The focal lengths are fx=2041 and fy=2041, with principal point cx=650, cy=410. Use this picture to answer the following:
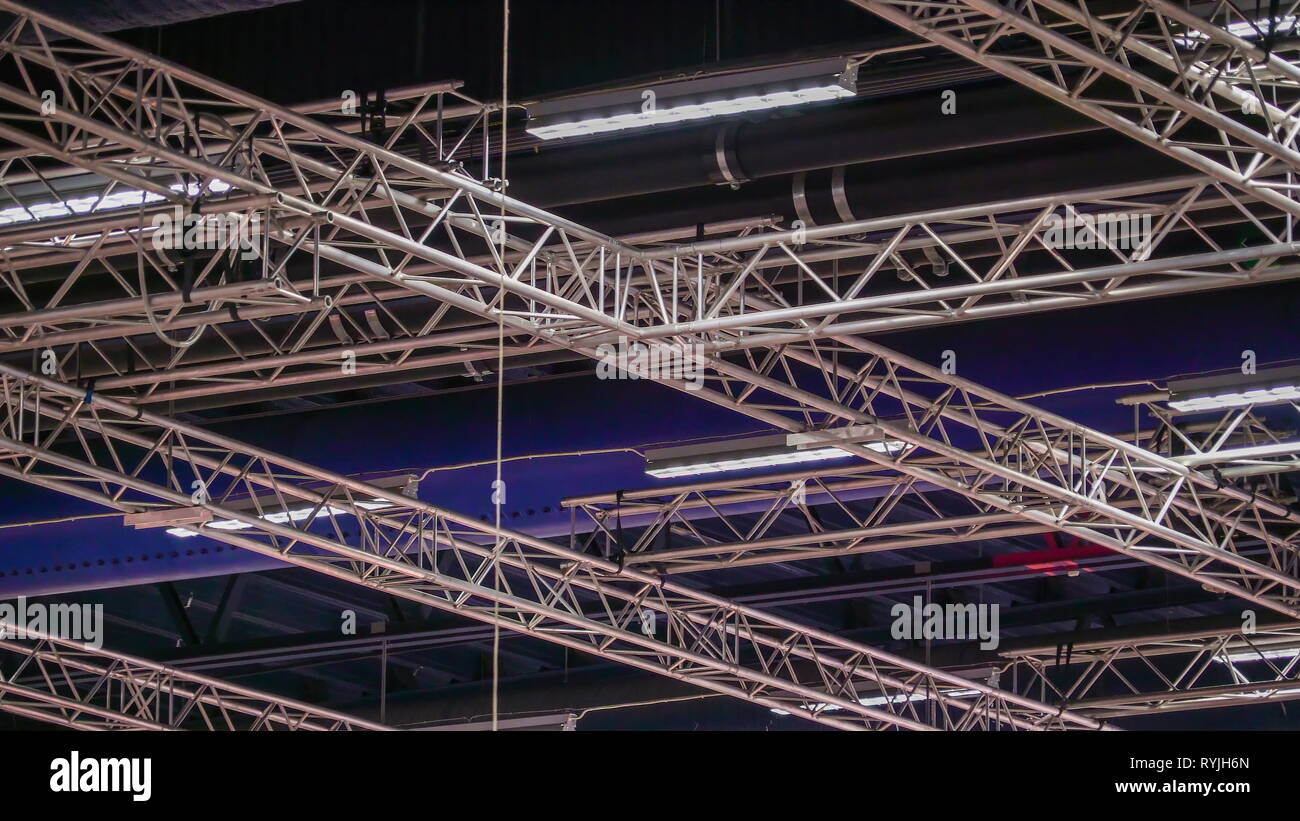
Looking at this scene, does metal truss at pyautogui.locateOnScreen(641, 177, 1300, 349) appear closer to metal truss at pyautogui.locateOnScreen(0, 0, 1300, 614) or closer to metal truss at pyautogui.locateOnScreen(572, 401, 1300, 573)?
metal truss at pyautogui.locateOnScreen(0, 0, 1300, 614)

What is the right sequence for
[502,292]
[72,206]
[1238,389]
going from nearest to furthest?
[502,292] → [72,206] → [1238,389]

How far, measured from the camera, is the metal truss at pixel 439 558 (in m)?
18.6

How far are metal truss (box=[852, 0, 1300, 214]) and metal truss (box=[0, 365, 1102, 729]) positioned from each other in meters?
6.22

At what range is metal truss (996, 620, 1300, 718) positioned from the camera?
22.9 meters

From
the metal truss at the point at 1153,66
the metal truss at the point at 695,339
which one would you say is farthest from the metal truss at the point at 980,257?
the metal truss at the point at 1153,66

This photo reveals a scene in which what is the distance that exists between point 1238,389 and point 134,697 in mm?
13622

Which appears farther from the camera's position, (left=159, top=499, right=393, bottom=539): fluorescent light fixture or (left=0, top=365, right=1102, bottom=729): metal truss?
(left=159, top=499, right=393, bottom=539): fluorescent light fixture

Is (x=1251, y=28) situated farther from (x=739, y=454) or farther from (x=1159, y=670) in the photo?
(x=1159, y=670)

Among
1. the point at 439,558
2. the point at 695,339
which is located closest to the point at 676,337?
the point at 695,339

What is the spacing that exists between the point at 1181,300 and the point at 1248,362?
0.79 meters

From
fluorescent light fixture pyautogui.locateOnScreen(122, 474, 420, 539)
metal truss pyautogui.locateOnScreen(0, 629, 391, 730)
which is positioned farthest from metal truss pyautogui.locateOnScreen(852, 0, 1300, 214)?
metal truss pyautogui.locateOnScreen(0, 629, 391, 730)

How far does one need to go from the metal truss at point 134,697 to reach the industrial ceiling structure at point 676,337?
7.1 inches

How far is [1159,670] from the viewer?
83.1 feet
